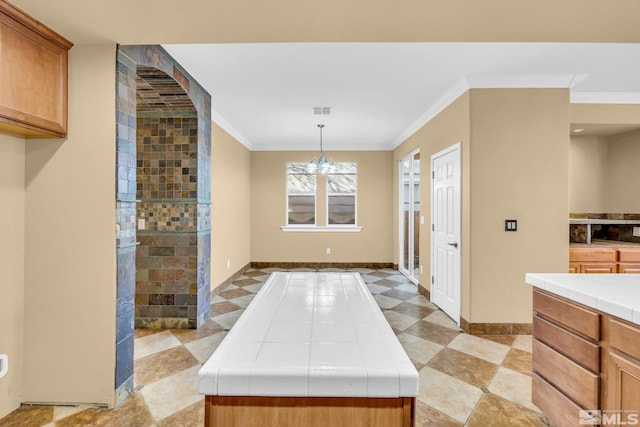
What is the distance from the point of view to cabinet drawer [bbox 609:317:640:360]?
1241mm

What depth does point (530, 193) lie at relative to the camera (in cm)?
294

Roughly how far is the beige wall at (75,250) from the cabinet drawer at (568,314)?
2.65 metres

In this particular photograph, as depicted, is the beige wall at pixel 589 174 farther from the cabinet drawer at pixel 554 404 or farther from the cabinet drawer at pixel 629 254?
the cabinet drawer at pixel 554 404

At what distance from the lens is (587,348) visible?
1455 mm

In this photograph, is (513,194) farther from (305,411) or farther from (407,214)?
(305,411)

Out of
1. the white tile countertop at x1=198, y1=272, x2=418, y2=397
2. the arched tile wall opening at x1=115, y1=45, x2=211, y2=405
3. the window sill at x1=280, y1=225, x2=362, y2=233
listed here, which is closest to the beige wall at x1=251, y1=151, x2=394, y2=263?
the window sill at x1=280, y1=225, x2=362, y2=233

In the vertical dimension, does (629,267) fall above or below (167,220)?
below

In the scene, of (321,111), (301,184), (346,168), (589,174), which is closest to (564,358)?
(321,111)

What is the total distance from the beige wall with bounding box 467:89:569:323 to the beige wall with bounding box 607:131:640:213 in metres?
1.70

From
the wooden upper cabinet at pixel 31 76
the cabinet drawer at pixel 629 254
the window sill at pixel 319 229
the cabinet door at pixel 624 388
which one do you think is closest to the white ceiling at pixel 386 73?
the wooden upper cabinet at pixel 31 76

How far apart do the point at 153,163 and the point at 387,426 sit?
3232 millimetres

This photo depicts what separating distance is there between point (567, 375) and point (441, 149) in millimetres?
2664

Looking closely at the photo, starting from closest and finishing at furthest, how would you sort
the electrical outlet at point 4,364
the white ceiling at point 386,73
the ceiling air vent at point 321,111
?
the electrical outlet at point 4,364, the white ceiling at point 386,73, the ceiling air vent at point 321,111

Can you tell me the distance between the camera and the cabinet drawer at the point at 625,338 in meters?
1.24
